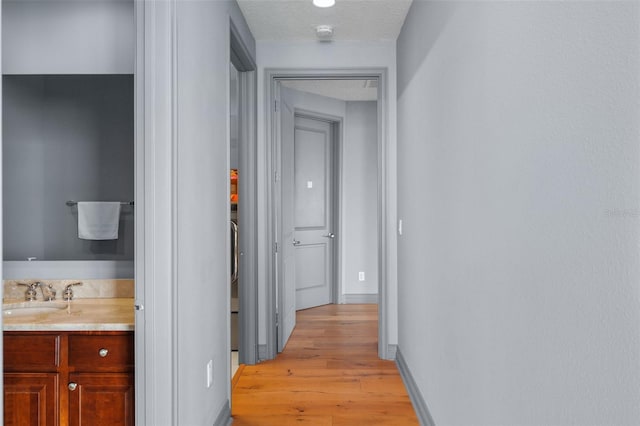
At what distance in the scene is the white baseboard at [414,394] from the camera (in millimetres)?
2562

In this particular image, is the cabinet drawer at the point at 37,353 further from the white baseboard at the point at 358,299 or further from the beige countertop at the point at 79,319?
the white baseboard at the point at 358,299

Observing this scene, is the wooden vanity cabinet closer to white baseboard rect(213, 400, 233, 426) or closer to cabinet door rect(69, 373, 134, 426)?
cabinet door rect(69, 373, 134, 426)

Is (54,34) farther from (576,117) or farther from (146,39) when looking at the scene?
(576,117)

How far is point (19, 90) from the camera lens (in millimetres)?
2570

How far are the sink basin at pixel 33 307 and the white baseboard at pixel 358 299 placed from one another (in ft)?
12.9

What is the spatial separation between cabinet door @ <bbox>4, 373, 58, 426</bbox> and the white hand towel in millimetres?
856

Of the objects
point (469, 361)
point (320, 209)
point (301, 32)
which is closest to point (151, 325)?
point (469, 361)

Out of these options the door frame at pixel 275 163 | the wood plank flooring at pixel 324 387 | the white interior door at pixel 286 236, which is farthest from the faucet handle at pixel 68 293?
the white interior door at pixel 286 236

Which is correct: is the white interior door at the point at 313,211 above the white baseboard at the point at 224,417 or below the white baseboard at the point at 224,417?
above

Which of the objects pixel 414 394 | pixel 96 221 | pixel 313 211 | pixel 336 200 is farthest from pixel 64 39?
pixel 336 200

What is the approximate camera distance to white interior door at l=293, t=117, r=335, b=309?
17.4 feet

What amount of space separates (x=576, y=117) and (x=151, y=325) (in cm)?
155

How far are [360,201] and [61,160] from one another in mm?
3795

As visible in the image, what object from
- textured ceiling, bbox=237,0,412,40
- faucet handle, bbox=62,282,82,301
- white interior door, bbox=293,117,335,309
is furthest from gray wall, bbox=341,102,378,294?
faucet handle, bbox=62,282,82,301
